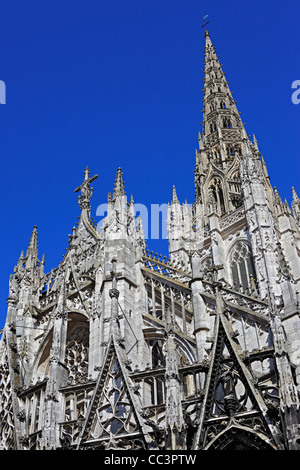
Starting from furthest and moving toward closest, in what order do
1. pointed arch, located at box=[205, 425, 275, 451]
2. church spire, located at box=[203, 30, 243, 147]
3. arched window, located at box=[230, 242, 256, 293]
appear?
church spire, located at box=[203, 30, 243, 147], arched window, located at box=[230, 242, 256, 293], pointed arch, located at box=[205, 425, 275, 451]

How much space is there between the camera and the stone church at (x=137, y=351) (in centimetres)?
1152

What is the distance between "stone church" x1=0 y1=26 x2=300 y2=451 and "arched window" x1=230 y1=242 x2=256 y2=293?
181 inches

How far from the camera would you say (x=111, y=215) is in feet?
65.4

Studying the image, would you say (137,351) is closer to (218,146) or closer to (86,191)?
(86,191)

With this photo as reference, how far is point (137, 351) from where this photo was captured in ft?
54.0

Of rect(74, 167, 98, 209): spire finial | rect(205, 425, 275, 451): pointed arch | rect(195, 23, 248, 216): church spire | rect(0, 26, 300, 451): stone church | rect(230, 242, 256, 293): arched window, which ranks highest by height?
rect(195, 23, 248, 216): church spire

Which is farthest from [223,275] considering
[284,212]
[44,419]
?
[44,419]

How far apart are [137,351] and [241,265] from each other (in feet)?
64.6

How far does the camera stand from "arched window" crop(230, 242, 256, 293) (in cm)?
3416

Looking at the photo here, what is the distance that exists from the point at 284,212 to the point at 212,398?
2567 centimetres

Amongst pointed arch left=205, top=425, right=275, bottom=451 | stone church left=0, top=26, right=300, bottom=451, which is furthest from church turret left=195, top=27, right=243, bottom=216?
pointed arch left=205, top=425, right=275, bottom=451

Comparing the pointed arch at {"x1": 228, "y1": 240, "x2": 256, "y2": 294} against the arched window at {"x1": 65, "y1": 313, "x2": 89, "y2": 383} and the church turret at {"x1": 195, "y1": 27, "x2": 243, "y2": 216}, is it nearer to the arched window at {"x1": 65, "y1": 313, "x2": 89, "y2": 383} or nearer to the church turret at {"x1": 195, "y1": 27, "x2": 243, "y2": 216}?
the church turret at {"x1": 195, "y1": 27, "x2": 243, "y2": 216}

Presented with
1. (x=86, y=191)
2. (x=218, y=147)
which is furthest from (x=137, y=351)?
→ (x=218, y=147)
